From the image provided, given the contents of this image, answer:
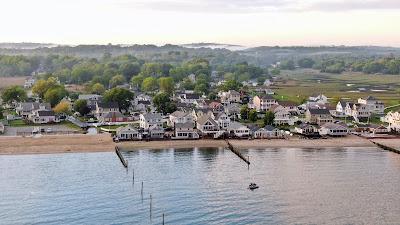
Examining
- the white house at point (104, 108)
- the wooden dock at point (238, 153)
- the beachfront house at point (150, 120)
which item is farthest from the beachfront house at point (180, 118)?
the wooden dock at point (238, 153)

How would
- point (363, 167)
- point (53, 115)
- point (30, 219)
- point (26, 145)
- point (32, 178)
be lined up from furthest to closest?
point (53, 115), point (26, 145), point (363, 167), point (32, 178), point (30, 219)

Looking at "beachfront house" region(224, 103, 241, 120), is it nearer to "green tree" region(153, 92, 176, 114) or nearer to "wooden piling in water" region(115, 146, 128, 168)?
"green tree" region(153, 92, 176, 114)

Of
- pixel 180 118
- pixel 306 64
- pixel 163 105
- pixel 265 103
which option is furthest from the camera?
pixel 306 64

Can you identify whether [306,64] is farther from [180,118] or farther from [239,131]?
[239,131]

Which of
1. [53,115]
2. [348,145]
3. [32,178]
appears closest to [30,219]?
[32,178]

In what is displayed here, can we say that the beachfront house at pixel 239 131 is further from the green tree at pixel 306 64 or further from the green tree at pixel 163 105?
the green tree at pixel 306 64

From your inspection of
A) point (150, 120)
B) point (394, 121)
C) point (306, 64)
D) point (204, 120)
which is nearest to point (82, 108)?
point (150, 120)

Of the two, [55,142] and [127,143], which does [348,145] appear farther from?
[55,142]
